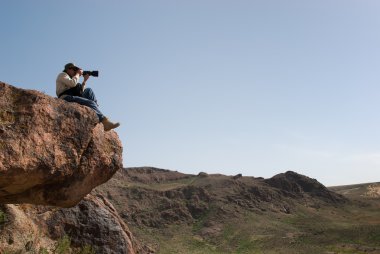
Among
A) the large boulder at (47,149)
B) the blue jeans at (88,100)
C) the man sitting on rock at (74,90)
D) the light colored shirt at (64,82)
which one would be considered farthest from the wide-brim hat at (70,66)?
the large boulder at (47,149)

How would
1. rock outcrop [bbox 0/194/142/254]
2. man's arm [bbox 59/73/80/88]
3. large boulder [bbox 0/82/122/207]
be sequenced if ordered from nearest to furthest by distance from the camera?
Answer: 1. large boulder [bbox 0/82/122/207]
2. man's arm [bbox 59/73/80/88]
3. rock outcrop [bbox 0/194/142/254]

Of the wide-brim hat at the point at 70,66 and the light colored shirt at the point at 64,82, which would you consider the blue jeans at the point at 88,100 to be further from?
the wide-brim hat at the point at 70,66

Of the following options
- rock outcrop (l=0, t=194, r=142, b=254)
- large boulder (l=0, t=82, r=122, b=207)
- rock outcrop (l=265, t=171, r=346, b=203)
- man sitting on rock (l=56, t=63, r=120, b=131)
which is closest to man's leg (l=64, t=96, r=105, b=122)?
man sitting on rock (l=56, t=63, r=120, b=131)

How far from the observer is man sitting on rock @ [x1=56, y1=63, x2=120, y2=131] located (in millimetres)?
10759

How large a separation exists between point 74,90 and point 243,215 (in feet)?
202

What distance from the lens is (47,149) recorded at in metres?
9.35

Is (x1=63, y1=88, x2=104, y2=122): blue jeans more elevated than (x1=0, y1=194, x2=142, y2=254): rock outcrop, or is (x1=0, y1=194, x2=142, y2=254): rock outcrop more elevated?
(x1=63, y1=88, x2=104, y2=122): blue jeans

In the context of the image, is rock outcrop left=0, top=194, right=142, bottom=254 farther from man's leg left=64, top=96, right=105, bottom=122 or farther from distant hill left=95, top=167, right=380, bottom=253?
distant hill left=95, top=167, right=380, bottom=253

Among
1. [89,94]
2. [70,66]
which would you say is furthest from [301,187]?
[70,66]

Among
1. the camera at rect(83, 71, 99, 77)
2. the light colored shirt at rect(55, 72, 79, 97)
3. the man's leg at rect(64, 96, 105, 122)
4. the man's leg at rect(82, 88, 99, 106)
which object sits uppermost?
the camera at rect(83, 71, 99, 77)

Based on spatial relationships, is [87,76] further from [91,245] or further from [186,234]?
[186,234]

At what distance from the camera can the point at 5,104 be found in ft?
29.7

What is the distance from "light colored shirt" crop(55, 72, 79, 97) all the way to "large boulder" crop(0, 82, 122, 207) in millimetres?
692

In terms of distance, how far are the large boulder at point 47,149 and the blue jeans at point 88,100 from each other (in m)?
0.33
